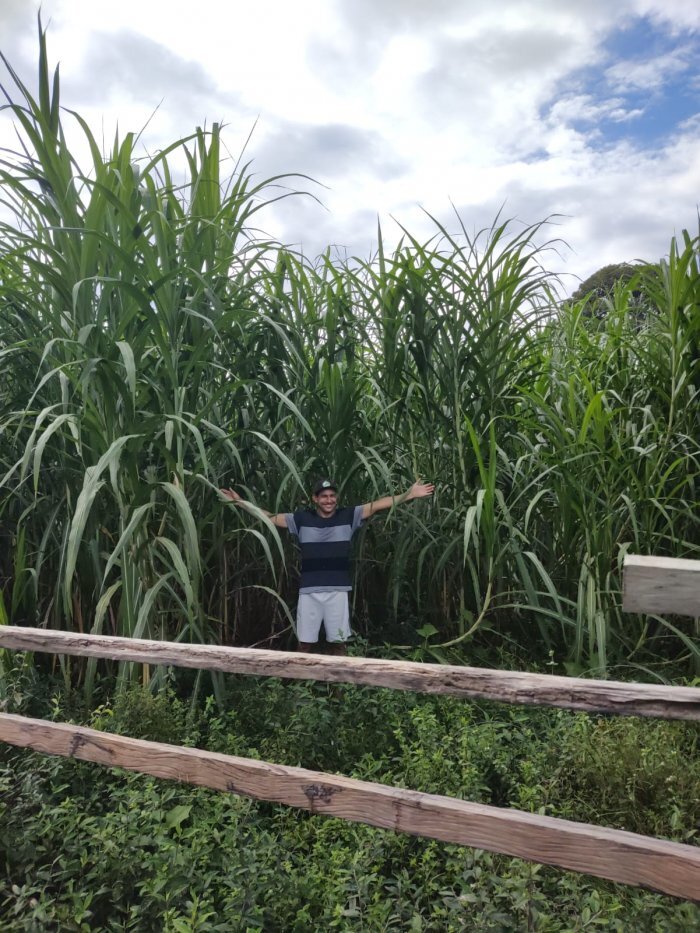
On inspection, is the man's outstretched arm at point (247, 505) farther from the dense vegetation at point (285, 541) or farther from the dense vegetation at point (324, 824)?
the dense vegetation at point (324, 824)

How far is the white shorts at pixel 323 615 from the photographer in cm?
265

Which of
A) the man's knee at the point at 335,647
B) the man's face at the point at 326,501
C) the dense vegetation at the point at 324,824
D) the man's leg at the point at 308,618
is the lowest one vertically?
the dense vegetation at the point at 324,824

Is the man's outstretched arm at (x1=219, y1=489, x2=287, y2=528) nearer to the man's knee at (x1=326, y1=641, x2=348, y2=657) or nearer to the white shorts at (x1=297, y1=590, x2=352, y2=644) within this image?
the white shorts at (x1=297, y1=590, x2=352, y2=644)

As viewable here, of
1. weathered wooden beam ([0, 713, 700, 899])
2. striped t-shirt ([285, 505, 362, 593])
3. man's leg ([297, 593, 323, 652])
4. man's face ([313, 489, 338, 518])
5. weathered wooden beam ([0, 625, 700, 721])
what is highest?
man's face ([313, 489, 338, 518])

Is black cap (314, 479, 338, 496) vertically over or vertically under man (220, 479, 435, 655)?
over

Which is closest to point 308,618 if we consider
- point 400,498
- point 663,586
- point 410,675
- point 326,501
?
point 326,501

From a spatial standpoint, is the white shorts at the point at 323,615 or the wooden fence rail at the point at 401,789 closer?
the wooden fence rail at the point at 401,789

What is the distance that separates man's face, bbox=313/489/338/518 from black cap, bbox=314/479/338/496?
0.01 m

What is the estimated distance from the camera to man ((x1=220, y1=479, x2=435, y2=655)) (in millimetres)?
2598

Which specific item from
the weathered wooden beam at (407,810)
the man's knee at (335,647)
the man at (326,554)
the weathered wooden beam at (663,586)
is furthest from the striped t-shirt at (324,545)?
the weathered wooden beam at (663,586)

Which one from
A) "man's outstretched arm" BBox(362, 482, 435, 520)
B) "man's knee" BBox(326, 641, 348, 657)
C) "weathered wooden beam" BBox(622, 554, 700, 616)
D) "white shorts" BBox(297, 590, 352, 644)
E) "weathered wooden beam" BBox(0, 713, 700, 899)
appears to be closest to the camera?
"weathered wooden beam" BBox(622, 554, 700, 616)

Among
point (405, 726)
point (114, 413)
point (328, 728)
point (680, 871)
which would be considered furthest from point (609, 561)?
point (114, 413)

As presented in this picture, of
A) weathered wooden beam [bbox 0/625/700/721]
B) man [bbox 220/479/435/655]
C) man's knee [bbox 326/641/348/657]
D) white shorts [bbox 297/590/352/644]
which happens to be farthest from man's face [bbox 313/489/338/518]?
weathered wooden beam [bbox 0/625/700/721]

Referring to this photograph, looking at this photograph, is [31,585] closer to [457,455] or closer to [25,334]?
[25,334]
